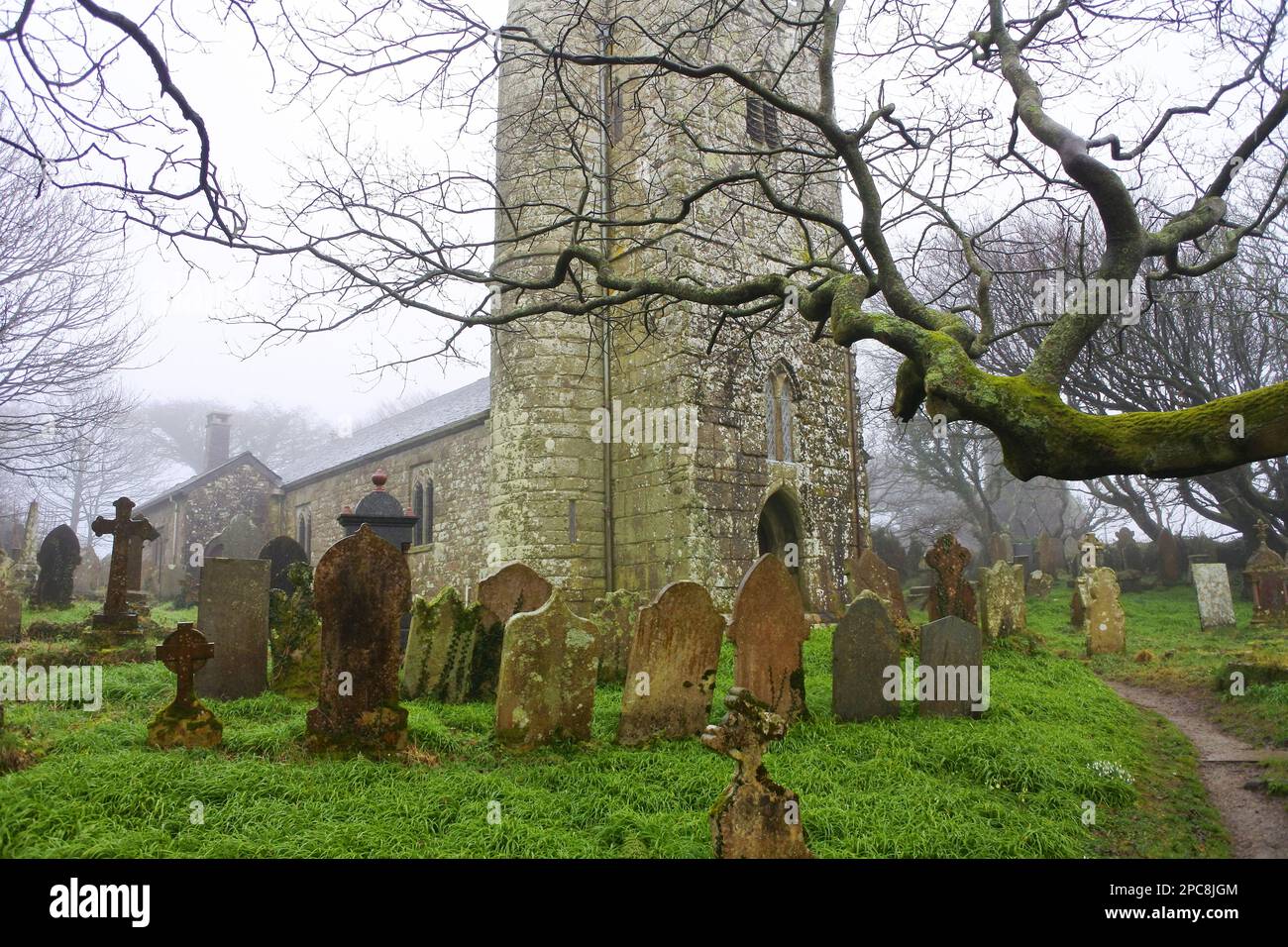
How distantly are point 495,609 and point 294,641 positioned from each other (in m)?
1.74

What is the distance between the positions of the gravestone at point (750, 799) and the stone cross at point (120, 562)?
882cm

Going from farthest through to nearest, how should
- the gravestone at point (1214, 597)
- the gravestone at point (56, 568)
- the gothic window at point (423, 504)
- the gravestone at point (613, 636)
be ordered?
1. the gothic window at point (423, 504)
2. the gravestone at point (56, 568)
3. the gravestone at point (1214, 597)
4. the gravestone at point (613, 636)

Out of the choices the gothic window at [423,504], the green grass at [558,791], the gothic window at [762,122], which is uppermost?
the gothic window at [762,122]

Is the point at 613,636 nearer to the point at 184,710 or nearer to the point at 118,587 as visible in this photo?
the point at 184,710

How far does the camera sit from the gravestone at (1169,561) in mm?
20703

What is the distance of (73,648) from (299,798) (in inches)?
260

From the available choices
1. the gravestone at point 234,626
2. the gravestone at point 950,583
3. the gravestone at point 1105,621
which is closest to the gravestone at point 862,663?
the gravestone at point 950,583

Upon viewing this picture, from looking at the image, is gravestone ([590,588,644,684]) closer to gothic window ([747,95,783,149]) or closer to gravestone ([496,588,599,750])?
gravestone ([496,588,599,750])

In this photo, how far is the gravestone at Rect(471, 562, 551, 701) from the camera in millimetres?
7383

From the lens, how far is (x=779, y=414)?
13.4 m

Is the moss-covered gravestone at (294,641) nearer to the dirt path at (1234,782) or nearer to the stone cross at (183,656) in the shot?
the stone cross at (183,656)

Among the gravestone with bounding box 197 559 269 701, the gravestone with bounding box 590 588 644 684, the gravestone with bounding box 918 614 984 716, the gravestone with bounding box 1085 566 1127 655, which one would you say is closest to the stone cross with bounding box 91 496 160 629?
the gravestone with bounding box 197 559 269 701
